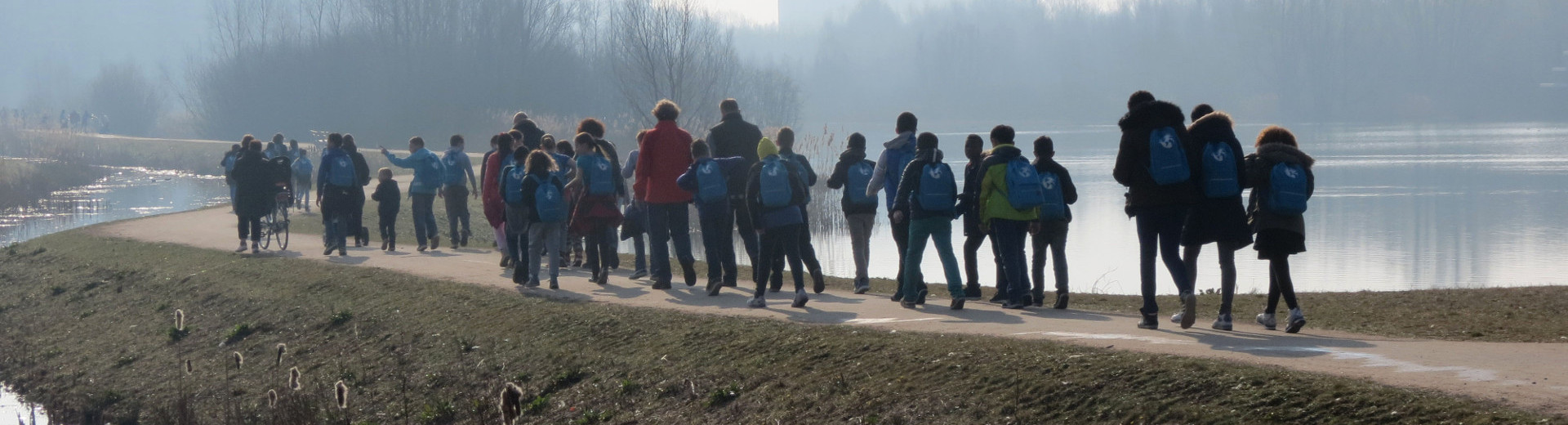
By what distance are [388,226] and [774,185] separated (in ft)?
31.7

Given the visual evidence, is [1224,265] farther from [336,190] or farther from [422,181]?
[336,190]

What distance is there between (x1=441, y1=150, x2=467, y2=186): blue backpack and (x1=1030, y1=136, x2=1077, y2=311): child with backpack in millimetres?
9356

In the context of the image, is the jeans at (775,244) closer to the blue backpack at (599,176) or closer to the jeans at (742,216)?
the jeans at (742,216)

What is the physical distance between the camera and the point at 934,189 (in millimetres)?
10672

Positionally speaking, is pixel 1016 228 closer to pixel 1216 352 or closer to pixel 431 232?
pixel 1216 352

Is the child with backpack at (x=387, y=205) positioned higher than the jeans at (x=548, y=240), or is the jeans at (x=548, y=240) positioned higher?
the child with backpack at (x=387, y=205)

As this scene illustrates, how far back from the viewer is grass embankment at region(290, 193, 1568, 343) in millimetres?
9820

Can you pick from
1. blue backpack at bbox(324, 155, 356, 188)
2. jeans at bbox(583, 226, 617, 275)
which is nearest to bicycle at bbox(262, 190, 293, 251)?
blue backpack at bbox(324, 155, 356, 188)

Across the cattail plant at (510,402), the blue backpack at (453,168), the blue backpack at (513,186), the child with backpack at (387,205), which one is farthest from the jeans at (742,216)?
the child with backpack at (387,205)

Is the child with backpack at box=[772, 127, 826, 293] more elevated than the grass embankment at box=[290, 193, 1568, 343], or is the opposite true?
the child with backpack at box=[772, 127, 826, 293]

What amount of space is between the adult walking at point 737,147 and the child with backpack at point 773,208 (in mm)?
859

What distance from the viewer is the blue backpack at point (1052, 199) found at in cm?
1077

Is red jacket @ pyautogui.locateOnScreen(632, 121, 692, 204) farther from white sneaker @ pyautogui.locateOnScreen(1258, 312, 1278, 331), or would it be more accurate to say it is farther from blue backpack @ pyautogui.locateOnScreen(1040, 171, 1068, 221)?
white sneaker @ pyautogui.locateOnScreen(1258, 312, 1278, 331)

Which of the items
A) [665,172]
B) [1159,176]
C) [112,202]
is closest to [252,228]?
[665,172]
